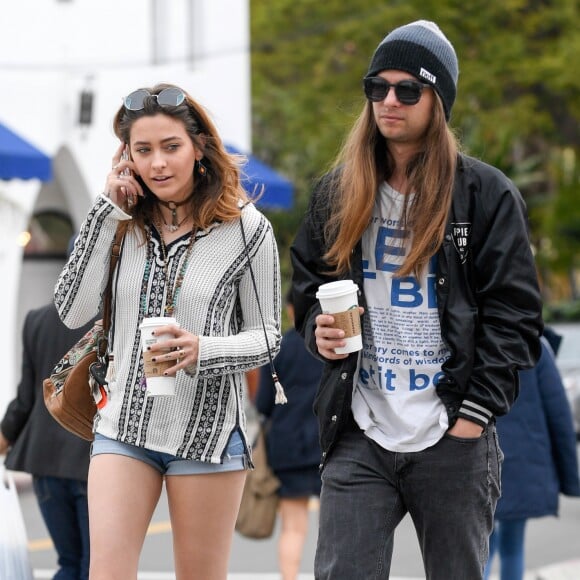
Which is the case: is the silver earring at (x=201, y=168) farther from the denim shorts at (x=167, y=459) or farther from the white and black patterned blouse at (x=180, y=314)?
the denim shorts at (x=167, y=459)

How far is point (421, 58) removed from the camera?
3820 mm

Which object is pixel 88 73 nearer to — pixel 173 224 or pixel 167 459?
pixel 173 224

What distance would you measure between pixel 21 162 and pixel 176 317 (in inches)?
323

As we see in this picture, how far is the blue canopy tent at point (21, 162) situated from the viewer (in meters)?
11.6

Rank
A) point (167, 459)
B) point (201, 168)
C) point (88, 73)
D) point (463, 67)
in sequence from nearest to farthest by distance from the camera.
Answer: point (167, 459) → point (201, 168) → point (88, 73) → point (463, 67)

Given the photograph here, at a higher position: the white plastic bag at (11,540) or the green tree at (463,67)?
the green tree at (463,67)

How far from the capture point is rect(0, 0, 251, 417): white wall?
A: 14586 mm

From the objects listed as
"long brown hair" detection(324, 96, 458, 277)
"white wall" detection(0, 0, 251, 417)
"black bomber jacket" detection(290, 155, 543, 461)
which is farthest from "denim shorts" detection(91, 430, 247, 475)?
"white wall" detection(0, 0, 251, 417)

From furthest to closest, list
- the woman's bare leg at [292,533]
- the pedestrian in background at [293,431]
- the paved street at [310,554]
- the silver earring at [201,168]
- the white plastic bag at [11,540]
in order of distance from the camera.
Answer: the paved street at [310,554] < the woman's bare leg at [292,533] < the pedestrian in background at [293,431] < the white plastic bag at [11,540] < the silver earring at [201,168]

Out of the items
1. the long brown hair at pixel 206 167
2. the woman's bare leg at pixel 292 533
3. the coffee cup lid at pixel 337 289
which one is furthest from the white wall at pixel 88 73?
the coffee cup lid at pixel 337 289

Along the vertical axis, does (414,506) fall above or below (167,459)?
below

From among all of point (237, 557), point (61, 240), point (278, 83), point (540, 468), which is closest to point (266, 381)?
point (540, 468)

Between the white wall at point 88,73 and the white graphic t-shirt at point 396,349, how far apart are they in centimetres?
1002

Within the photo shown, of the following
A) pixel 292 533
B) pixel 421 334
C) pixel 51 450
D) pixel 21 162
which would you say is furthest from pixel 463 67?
pixel 421 334
